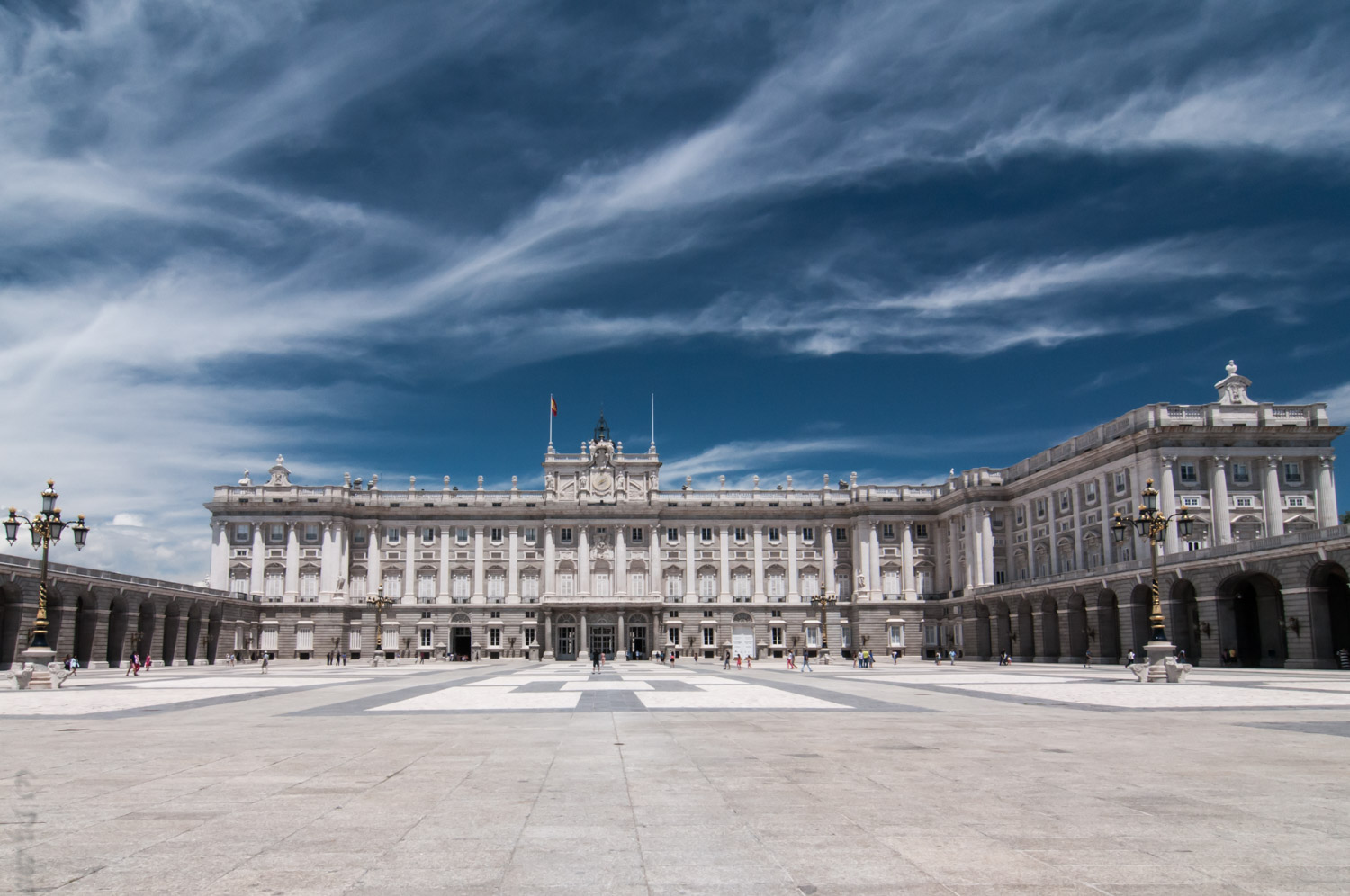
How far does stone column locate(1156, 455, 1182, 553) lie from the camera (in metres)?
64.0

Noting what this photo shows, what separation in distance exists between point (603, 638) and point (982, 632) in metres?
36.0

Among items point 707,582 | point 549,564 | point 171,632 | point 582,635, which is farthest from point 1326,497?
point 171,632

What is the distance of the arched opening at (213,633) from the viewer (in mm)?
84375

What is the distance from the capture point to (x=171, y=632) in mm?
75250

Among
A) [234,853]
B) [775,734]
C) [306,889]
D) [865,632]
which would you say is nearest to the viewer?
[306,889]

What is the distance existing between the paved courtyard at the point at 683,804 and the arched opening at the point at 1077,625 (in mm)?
48992

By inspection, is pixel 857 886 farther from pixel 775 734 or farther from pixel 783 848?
pixel 775 734

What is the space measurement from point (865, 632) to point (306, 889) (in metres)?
93.7

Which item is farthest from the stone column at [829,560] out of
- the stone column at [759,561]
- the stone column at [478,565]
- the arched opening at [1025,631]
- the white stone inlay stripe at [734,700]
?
the white stone inlay stripe at [734,700]

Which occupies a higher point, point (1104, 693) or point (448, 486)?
point (448, 486)

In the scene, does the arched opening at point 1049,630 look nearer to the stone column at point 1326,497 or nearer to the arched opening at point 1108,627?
the arched opening at point 1108,627

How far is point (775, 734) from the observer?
17.6m

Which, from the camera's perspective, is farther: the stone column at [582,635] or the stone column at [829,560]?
the stone column at [829,560]

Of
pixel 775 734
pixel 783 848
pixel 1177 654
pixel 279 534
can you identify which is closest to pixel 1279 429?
pixel 1177 654
